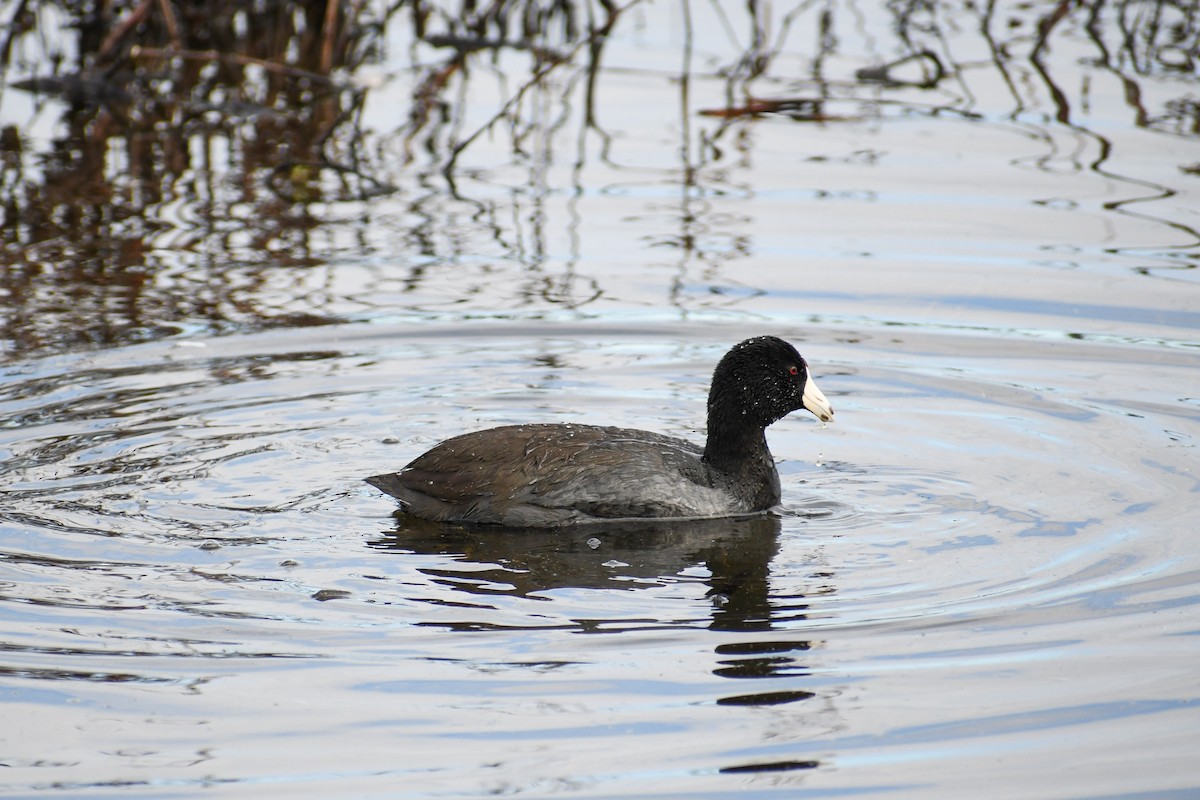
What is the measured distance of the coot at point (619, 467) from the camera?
261 inches

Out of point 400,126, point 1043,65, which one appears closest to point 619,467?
point 400,126

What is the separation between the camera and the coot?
21.7ft

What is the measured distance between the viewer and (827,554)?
6184mm

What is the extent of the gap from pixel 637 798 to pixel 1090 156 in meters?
8.52

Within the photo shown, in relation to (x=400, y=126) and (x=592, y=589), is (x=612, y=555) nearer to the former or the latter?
(x=592, y=589)

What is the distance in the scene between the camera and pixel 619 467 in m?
6.66

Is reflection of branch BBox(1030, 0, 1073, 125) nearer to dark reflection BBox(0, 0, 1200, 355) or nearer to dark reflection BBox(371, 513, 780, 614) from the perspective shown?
dark reflection BBox(0, 0, 1200, 355)

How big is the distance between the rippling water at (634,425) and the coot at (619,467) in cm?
15

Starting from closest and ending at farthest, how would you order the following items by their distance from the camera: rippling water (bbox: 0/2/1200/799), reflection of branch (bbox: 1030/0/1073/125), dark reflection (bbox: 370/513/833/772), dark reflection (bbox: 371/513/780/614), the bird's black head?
rippling water (bbox: 0/2/1200/799), dark reflection (bbox: 370/513/833/772), dark reflection (bbox: 371/513/780/614), the bird's black head, reflection of branch (bbox: 1030/0/1073/125)

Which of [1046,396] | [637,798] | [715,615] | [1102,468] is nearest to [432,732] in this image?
[637,798]

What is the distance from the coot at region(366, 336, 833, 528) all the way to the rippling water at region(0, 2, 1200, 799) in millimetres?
148

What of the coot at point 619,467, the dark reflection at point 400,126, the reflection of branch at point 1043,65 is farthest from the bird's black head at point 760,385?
→ the reflection of branch at point 1043,65

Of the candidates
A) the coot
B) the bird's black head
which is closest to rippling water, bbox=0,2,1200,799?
the coot

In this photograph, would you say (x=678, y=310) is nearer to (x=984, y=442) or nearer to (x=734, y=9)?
(x=984, y=442)
